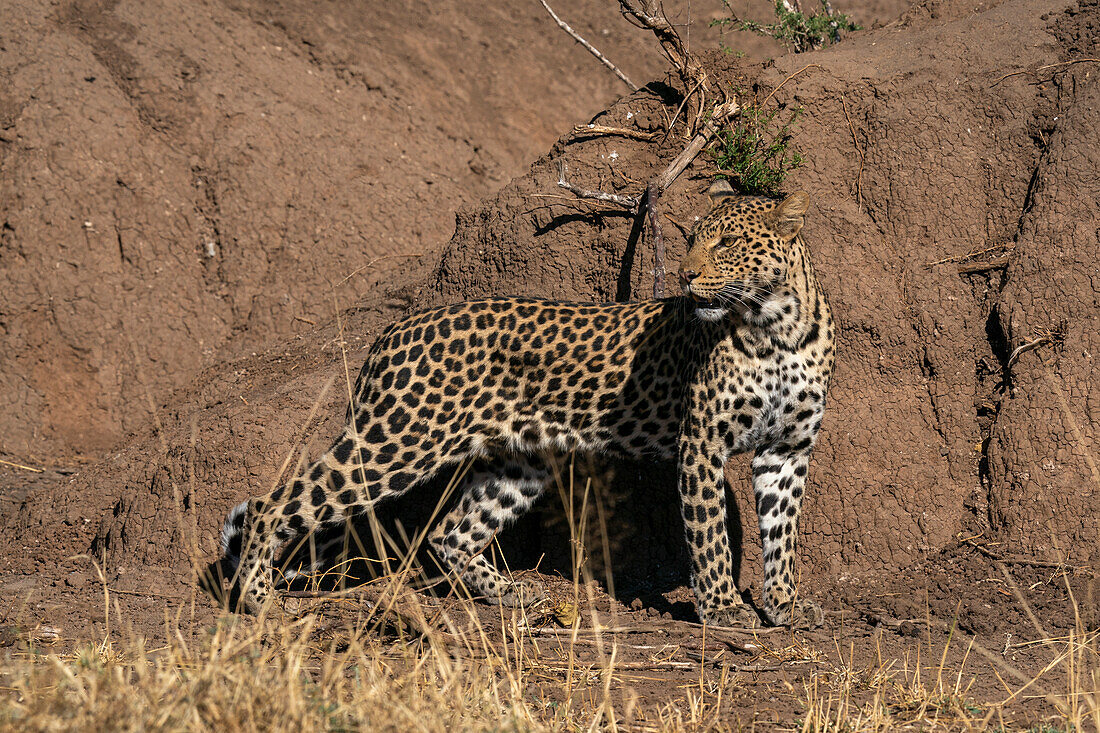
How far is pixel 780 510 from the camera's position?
6.92m

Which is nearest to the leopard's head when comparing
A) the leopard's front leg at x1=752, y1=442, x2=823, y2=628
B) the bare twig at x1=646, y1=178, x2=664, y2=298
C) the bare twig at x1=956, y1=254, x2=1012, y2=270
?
the leopard's front leg at x1=752, y1=442, x2=823, y2=628

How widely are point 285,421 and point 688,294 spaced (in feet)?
11.3

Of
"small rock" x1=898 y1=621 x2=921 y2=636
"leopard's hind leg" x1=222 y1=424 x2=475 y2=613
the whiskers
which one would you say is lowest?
"small rock" x1=898 y1=621 x2=921 y2=636

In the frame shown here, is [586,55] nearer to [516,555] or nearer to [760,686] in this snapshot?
[516,555]

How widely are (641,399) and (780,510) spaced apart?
111 centimetres

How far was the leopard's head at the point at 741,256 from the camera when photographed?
20.9ft

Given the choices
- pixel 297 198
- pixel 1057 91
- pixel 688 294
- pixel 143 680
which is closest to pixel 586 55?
pixel 297 198

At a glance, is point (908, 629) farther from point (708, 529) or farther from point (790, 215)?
point (790, 215)

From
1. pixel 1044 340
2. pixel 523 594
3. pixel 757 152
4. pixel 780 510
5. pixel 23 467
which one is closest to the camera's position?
pixel 780 510

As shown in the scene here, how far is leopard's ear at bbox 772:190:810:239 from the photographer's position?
6.45 metres

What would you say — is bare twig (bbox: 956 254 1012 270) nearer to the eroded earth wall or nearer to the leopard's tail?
the eroded earth wall

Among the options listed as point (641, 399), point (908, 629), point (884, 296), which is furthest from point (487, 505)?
point (884, 296)

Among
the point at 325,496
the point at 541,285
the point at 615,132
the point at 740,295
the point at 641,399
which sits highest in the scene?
the point at 615,132

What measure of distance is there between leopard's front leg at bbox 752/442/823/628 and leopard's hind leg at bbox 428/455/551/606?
5.46 feet
